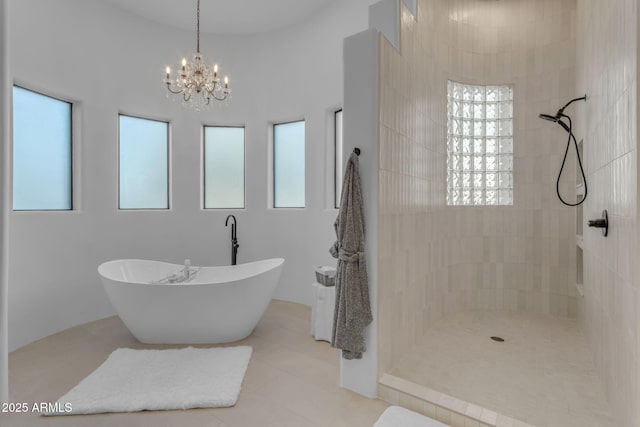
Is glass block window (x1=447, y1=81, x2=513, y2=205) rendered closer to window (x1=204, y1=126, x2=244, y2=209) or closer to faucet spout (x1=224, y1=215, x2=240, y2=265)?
faucet spout (x1=224, y1=215, x2=240, y2=265)

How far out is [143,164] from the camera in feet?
13.4

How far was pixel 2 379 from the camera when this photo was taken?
2.52ft

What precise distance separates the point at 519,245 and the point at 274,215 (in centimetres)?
279

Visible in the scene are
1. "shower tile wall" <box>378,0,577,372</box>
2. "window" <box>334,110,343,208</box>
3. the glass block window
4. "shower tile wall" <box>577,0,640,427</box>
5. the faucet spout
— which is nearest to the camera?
"shower tile wall" <box>577,0,640,427</box>

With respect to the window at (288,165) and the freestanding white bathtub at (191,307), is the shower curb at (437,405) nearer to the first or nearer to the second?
the freestanding white bathtub at (191,307)

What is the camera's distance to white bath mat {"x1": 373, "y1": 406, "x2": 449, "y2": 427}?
175 centimetres

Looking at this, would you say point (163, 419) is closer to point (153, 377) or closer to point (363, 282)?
point (153, 377)

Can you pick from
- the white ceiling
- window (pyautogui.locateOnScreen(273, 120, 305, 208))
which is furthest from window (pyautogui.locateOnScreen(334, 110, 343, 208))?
the white ceiling

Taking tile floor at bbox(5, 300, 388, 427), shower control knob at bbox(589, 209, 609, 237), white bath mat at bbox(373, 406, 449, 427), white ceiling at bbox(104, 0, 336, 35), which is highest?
white ceiling at bbox(104, 0, 336, 35)

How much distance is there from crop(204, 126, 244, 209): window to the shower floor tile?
303cm

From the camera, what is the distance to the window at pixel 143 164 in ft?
12.9

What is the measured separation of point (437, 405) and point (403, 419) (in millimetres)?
207

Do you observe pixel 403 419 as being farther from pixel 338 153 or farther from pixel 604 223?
pixel 338 153

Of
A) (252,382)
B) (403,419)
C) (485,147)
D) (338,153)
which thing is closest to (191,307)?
(252,382)
